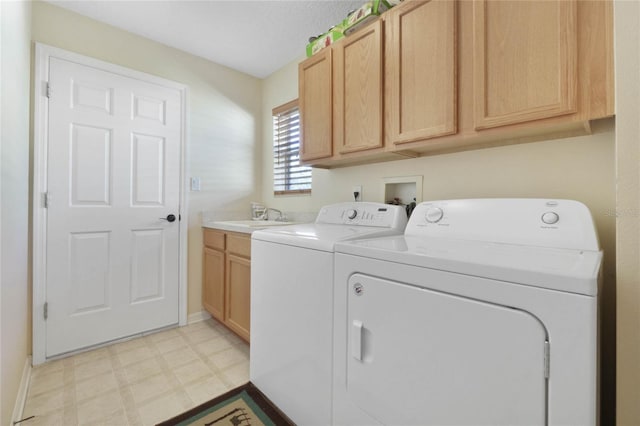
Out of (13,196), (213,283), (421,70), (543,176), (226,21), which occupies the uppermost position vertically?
(226,21)

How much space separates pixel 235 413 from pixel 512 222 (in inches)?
60.4

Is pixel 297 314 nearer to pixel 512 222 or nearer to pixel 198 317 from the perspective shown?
pixel 512 222

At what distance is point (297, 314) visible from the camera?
125cm

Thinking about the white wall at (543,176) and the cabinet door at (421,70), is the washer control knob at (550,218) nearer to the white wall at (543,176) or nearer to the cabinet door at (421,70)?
the white wall at (543,176)

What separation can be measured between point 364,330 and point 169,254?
1.99 metres

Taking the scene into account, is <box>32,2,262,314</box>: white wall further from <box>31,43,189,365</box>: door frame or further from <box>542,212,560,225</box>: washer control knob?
<box>542,212,560,225</box>: washer control knob

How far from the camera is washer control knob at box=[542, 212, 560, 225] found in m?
1.01

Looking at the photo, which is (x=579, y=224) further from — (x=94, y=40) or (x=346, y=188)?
(x=94, y=40)

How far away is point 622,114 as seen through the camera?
0.68 meters

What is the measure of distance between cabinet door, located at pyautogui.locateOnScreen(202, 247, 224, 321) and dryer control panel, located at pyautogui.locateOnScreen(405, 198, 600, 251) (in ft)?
5.09

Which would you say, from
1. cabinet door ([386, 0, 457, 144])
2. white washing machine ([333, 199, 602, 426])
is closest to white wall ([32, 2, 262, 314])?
cabinet door ([386, 0, 457, 144])

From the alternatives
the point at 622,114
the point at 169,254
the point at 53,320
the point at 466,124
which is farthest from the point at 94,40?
the point at 622,114

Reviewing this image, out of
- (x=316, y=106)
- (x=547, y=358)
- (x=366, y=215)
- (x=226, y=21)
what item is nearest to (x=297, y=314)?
(x=366, y=215)

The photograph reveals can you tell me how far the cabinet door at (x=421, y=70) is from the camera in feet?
4.19
